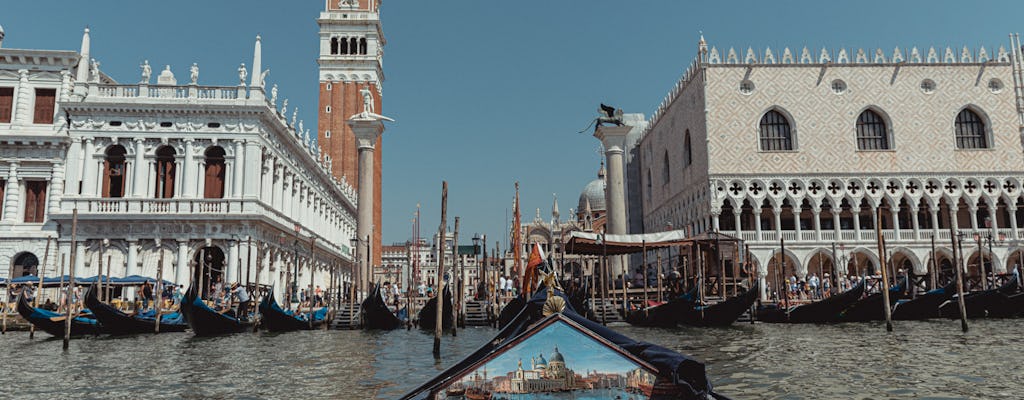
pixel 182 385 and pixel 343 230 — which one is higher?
pixel 343 230

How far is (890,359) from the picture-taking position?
26.5 feet

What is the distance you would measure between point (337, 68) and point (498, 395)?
32.7 m

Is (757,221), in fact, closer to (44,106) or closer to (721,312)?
(721,312)

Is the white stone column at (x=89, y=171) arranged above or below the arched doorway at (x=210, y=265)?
above

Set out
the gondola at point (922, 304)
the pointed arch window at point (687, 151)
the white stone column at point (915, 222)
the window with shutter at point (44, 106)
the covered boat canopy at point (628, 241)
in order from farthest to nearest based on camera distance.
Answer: the pointed arch window at point (687, 151), the white stone column at point (915, 222), the window with shutter at point (44, 106), the covered boat canopy at point (628, 241), the gondola at point (922, 304)

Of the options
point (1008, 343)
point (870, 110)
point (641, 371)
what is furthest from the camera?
point (870, 110)

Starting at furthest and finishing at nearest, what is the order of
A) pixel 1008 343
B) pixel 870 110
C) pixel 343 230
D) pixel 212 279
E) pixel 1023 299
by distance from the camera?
pixel 343 230 < pixel 870 110 < pixel 212 279 < pixel 1023 299 < pixel 1008 343

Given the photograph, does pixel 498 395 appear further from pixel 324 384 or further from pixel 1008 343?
pixel 1008 343

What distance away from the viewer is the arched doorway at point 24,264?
18234 mm

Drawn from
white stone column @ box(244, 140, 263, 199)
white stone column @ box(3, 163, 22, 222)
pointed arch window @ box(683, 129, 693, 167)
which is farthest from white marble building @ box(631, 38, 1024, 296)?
white stone column @ box(3, 163, 22, 222)

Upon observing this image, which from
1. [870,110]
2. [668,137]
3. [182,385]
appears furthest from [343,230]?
[182,385]

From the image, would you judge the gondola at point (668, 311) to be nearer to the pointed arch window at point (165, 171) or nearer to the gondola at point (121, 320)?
the gondola at point (121, 320)

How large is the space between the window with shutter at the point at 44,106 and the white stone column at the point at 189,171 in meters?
3.30

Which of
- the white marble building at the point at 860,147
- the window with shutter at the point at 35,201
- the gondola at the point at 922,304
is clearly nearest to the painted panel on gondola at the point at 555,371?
the gondola at the point at 922,304
